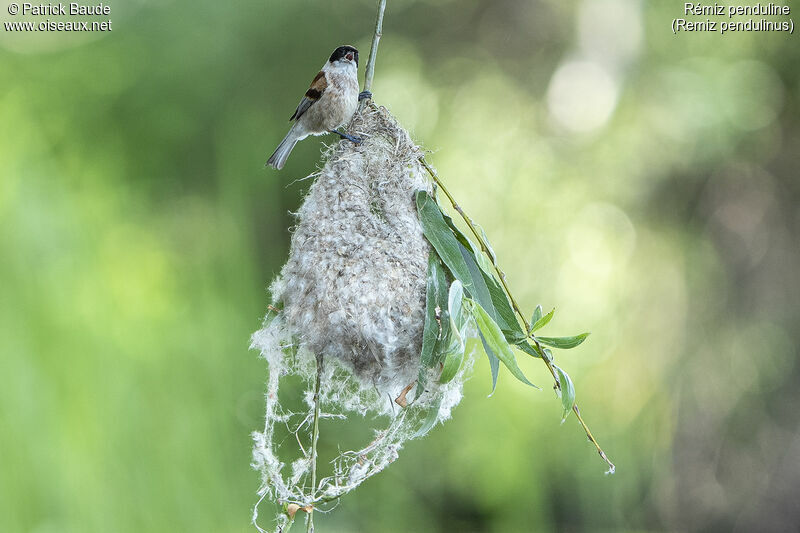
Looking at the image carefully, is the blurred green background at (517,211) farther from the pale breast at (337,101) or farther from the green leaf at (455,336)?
the green leaf at (455,336)

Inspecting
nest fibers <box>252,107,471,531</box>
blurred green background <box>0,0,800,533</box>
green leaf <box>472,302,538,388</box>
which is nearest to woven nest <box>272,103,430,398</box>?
nest fibers <box>252,107,471,531</box>

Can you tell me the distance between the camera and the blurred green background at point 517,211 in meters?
1.95

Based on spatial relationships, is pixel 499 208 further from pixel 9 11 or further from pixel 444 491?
pixel 9 11

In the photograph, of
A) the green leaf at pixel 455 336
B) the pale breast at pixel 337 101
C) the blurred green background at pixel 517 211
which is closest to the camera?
the green leaf at pixel 455 336

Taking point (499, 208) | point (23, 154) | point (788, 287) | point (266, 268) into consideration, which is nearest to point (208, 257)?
point (266, 268)

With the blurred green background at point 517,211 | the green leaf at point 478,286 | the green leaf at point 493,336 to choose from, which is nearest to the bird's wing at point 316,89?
the green leaf at point 478,286

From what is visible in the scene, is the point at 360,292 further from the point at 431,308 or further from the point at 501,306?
the point at 501,306

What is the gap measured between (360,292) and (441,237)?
142 millimetres

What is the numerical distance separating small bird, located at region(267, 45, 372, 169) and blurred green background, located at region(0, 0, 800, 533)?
87cm

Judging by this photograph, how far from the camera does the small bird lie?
1112 millimetres

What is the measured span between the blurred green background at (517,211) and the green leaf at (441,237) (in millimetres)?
1074

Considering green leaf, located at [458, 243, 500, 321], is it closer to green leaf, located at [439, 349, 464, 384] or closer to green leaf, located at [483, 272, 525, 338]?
green leaf, located at [483, 272, 525, 338]

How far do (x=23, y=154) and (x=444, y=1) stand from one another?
1.60 metres

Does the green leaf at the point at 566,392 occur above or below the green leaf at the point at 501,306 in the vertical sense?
below
